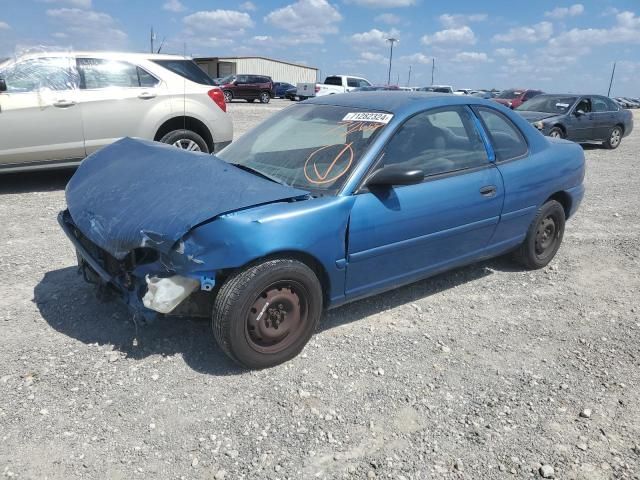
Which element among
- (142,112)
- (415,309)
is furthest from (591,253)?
(142,112)

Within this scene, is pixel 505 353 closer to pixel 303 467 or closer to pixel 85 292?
pixel 303 467

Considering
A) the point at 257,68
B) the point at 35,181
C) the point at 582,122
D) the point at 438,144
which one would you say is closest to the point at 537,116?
the point at 582,122

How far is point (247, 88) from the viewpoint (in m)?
29.8

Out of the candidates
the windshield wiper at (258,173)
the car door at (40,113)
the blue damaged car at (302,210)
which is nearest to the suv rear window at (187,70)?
the car door at (40,113)

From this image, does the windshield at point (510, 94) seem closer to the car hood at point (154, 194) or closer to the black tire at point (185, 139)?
the black tire at point (185, 139)

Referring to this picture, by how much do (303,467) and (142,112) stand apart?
5.54 metres

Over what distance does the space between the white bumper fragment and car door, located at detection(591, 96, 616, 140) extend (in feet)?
43.0

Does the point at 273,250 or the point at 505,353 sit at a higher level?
the point at 273,250

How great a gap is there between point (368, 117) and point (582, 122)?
11.1 metres

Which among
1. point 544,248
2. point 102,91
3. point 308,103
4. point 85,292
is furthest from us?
point 102,91

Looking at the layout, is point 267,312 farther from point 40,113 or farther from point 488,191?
point 40,113

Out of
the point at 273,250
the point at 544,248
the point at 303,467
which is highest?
the point at 273,250

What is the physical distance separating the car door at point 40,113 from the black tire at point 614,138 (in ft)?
42.3

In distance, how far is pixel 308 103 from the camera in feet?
13.7
